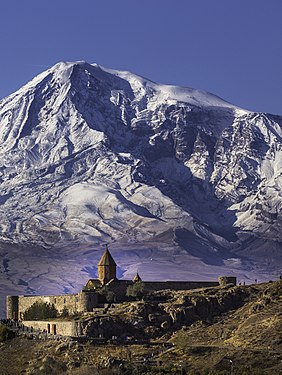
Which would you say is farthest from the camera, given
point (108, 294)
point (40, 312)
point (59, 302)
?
point (59, 302)

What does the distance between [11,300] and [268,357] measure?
124 ft

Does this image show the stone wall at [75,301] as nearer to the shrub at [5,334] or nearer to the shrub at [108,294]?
the shrub at [108,294]

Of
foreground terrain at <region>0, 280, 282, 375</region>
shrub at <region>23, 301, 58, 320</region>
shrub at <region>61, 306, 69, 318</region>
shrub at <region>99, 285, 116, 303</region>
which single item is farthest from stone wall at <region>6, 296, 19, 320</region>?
foreground terrain at <region>0, 280, 282, 375</region>

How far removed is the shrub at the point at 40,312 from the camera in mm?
104438

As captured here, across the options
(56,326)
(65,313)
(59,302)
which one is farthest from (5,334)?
(59,302)

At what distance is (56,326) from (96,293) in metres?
7.94

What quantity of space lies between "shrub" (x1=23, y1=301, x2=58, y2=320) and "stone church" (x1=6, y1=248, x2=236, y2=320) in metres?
0.66

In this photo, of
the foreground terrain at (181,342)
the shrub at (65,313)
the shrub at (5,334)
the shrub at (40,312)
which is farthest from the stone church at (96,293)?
the shrub at (5,334)

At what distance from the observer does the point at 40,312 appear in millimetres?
105000

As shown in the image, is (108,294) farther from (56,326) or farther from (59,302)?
(56,326)

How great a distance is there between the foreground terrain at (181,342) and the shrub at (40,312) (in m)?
7.75

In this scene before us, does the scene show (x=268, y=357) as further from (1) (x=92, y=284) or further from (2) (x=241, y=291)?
(1) (x=92, y=284)

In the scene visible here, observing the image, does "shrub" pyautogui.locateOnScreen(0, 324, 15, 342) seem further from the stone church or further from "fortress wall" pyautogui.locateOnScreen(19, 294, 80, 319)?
"fortress wall" pyautogui.locateOnScreen(19, 294, 80, 319)

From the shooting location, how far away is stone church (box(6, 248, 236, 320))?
336 ft
